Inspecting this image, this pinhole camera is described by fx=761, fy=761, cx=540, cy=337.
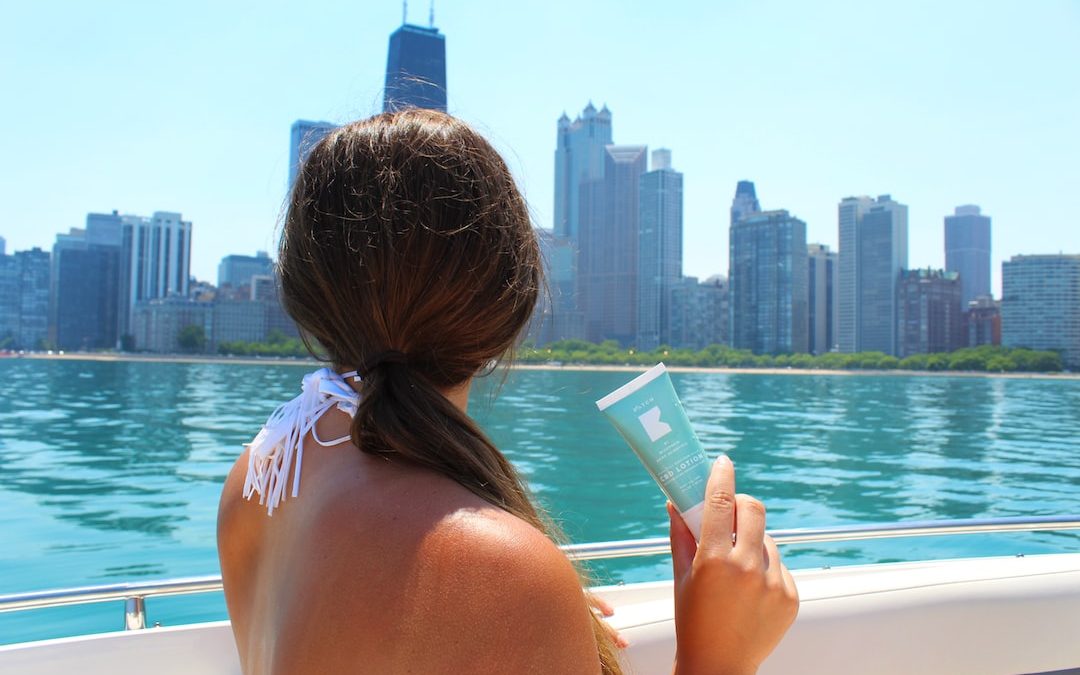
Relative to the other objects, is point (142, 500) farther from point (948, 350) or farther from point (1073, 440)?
point (948, 350)

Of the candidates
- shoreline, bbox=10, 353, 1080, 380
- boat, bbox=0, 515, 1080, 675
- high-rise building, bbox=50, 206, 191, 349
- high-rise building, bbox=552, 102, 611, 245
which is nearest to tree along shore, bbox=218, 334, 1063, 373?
shoreline, bbox=10, 353, 1080, 380

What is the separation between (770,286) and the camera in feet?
255

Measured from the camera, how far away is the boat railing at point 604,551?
1.53 metres

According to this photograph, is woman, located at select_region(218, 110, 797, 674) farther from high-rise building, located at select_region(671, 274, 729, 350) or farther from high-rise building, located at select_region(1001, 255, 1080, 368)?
high-rise building, located at select_region(671, 274, 729, 350)

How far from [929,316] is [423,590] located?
8326cm

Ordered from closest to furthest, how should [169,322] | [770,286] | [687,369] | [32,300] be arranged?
[687,369] < [770,286] < [169,322] < [32,300]

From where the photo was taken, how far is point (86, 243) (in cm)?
9262

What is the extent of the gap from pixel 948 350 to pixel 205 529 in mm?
78214

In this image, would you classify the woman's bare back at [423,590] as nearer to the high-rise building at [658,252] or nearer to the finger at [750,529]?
the finger at [750,529]

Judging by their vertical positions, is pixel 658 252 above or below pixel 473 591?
above

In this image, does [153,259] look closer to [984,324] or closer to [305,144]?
[984,324]

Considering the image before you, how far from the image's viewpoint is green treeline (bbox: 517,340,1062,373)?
61.2m

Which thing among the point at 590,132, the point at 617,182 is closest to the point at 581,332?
the point at 617,182

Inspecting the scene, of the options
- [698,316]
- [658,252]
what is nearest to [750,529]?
[698,316]
